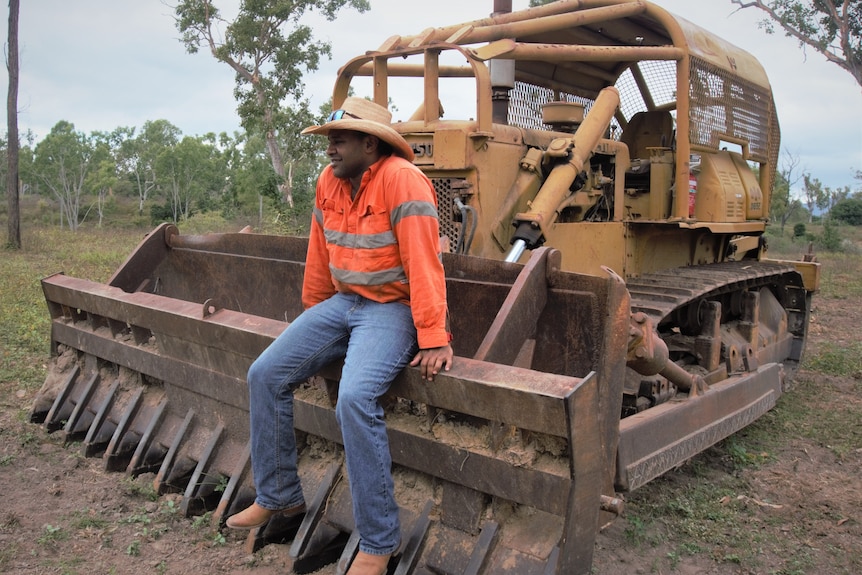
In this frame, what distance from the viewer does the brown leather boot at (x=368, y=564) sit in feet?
8.82

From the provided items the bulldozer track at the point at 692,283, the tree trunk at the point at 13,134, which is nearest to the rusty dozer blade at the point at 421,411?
the bulldozer track at the point at 692,283

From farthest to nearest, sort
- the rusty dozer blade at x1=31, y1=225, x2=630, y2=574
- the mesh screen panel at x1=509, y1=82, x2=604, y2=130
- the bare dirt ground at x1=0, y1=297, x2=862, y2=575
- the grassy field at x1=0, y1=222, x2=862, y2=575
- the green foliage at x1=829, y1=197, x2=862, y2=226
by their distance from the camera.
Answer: the green foliage at x1=829, y1=197, x2=862, y2=226 → the mesh screen panel at x1=509, y1=82, x2=604, y2=130 → the grassy field at x1=0, y1=222, x2=862, y2=575 → the bare dirt ground at x1=0, y1=297, x2=862, y2=575 → the rusty dozer blade at x1=31, y1=225, x2=630, y2=574

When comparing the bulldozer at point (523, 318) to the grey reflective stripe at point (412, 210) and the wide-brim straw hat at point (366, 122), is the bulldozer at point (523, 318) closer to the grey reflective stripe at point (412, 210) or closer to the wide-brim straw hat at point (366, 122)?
the grey reflective stripe at point (412, 210)

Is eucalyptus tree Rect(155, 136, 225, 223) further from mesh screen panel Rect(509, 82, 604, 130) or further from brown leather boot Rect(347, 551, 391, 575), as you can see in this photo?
brown leather boot Rect(347, 551, 391, 575)

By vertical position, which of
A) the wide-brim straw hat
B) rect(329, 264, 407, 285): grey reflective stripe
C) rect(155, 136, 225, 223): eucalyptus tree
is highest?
rect(155, 136, 225, 223): eucalyptus tree

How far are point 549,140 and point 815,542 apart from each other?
9.57 feet

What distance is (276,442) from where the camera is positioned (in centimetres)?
306

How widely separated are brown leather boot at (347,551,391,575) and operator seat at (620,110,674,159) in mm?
4971

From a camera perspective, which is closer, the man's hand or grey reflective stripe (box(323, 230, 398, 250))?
the man's hand

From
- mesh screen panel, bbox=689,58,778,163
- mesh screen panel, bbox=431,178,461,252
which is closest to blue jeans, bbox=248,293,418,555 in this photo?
mesh screen panel, bbox=431,178,461,252

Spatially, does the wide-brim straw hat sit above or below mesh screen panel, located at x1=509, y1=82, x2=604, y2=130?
below

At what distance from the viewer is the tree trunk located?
18281 millimetres

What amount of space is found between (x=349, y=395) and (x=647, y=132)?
16.6 feet

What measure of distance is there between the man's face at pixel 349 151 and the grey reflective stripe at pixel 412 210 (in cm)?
25
